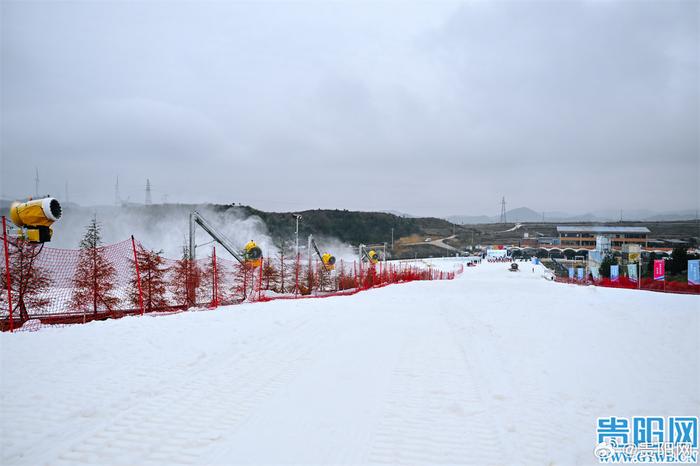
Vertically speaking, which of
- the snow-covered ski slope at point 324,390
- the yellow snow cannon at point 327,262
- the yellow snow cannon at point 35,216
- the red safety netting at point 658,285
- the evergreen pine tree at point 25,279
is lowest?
the red safety netting at point 658,285

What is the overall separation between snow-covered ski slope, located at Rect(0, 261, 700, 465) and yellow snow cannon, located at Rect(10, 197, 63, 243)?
95.4 inches

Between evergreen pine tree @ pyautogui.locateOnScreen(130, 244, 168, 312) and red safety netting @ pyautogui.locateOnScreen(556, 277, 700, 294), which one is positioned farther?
red safety netting @ pyautogui.locateOnScreen(556, 277, 700, 294)

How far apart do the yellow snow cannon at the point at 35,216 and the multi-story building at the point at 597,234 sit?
78.2m

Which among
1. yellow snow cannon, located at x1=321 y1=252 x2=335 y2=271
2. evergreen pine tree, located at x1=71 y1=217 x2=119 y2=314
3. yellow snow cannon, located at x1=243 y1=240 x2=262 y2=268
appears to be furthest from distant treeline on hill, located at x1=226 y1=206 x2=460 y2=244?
evergreen pine tree, located at x1=71 y1=217 x2=119 y2=314

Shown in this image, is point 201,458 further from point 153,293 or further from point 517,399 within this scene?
point 153,293

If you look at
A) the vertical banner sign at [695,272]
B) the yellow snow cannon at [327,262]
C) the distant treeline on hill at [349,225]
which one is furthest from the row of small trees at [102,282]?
the distant treeline on hill at [349,225]

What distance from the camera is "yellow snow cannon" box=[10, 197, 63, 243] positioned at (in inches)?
349

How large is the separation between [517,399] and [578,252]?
9380 centimetres

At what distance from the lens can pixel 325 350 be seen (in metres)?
7.62

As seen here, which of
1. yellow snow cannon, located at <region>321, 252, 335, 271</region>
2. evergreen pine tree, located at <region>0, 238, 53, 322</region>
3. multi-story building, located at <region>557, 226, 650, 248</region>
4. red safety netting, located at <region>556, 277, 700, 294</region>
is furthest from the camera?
multi-story building, located at <region>557, 226, 650, 248</region>

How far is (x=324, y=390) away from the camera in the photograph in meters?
5.45

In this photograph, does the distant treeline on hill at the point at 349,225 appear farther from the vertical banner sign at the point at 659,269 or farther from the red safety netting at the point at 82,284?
the red safety netting at the point at 82,284

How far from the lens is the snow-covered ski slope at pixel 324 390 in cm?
392

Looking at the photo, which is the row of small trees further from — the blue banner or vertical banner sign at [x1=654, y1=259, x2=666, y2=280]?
the blue banner
